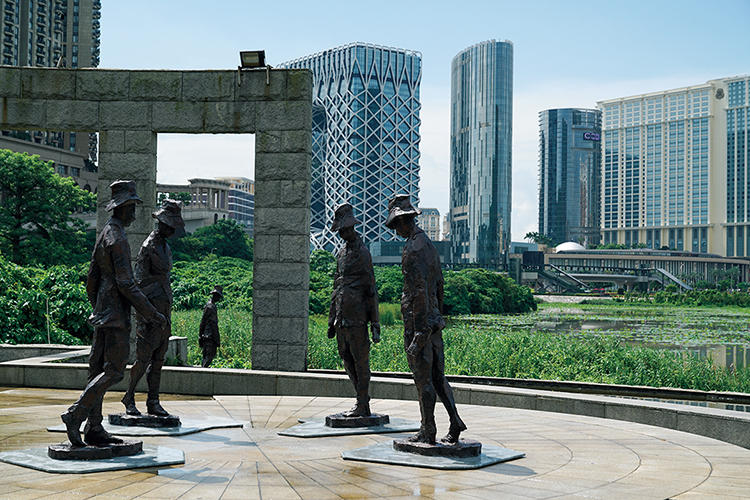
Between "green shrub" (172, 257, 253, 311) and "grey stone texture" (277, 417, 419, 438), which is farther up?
"green shrub" (172, 257, 253, 311)

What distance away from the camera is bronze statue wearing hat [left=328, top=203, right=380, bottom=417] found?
956 centimetres

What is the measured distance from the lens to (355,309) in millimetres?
9586

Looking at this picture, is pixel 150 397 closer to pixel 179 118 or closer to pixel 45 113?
pixel 179 118

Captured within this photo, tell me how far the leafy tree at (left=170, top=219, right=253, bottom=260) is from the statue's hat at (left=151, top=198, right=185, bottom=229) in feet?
204

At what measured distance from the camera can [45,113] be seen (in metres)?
14.3

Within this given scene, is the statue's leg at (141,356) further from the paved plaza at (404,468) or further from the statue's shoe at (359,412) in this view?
the statue's shoe at (359,412)

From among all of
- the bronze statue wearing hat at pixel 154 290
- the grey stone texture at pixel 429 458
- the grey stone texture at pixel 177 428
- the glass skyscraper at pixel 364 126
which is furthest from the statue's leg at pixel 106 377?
the glass skyscraper at pixel 364 126

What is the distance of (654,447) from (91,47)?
126413 millimetres

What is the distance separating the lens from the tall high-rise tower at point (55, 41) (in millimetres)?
94500

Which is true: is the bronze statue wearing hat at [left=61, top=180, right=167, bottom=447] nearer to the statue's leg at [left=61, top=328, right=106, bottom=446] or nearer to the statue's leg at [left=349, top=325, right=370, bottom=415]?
the statue's leg at [left=61, top=328, right=106, bottom=446]

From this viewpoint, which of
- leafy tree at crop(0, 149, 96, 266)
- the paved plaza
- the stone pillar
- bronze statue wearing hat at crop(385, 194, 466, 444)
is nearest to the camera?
the paved plaza

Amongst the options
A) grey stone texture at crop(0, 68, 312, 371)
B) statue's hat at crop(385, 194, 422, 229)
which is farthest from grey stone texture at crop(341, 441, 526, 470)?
grey stone texture at crop(0, 68, 312, 371)

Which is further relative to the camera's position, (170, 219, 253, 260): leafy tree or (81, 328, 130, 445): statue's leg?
(170, 219, 253, 260): leafy tree

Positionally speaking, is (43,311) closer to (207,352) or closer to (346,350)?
(207,352)
